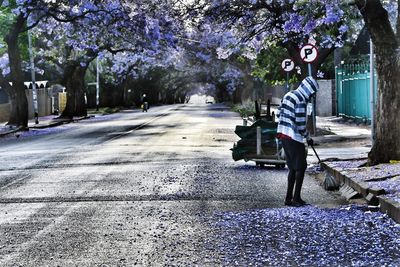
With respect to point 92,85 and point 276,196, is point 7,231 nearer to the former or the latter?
point 276,196

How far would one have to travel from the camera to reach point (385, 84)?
13.0 metres

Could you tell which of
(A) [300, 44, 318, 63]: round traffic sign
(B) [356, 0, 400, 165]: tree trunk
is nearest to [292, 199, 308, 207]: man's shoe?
(B) [356, 0, 400, 165]: tree trunk

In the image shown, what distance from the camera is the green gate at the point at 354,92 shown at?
97.0 ft

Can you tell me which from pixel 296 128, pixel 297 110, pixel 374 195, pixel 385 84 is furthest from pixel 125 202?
pixel 385 84

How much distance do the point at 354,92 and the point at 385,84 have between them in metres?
19.8

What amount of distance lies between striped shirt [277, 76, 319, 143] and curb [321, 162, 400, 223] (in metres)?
1.25

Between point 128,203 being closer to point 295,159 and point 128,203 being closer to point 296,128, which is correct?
point 295,159

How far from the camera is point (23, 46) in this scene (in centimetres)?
4247

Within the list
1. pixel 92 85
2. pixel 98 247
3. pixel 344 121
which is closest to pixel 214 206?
pixel 98 247

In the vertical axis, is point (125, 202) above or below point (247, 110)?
below

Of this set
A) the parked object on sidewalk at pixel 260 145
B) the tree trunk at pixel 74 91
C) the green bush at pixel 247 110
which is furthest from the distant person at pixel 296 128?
the tree trunk at pixel 74 91

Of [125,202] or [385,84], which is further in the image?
[385,84]

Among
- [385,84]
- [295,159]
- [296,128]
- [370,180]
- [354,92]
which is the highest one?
[385,84]

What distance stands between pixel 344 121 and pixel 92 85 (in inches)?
1880
